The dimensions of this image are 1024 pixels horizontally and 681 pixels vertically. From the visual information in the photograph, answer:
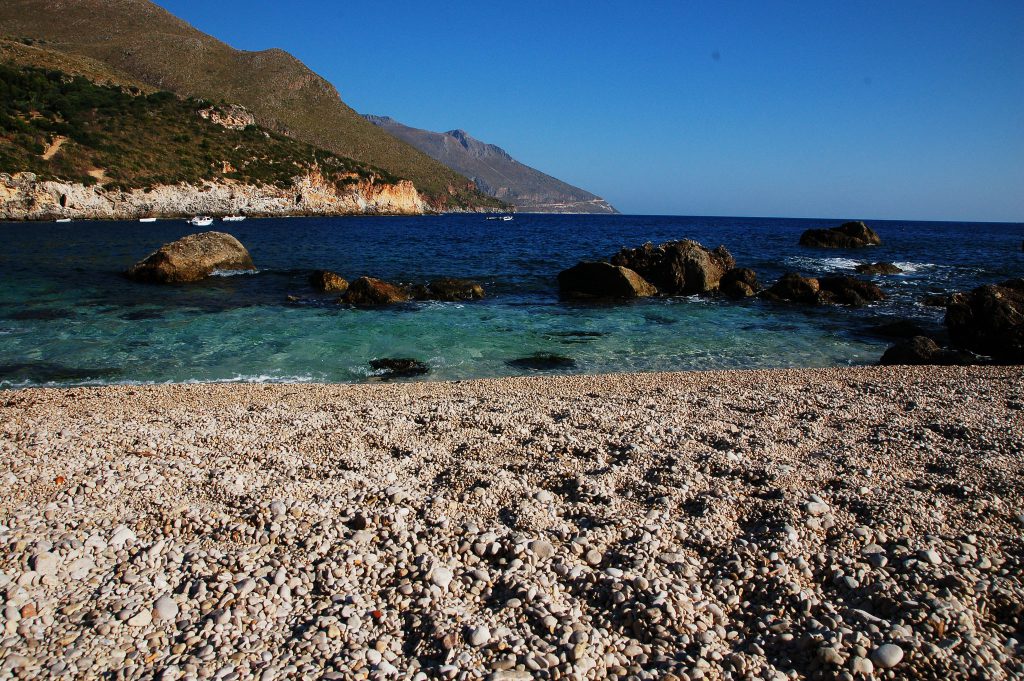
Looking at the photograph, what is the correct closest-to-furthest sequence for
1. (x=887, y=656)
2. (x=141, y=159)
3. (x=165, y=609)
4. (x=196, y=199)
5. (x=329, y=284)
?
(x=887, y=656), (x=165, y=609), (x=329, y=284), (x=141, y=159), (x=196, y=199)

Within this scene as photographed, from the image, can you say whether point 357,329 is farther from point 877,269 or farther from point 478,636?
point 877,269

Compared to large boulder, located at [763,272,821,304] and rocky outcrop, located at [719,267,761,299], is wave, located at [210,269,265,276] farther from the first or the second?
large boulder, located at [763,272,821,304]

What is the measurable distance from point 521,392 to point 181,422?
17.3ft

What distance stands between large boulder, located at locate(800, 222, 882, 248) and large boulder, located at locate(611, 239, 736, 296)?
34.1m

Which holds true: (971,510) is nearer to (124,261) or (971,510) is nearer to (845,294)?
(845,294)

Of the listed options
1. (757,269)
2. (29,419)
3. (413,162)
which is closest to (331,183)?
(413,162)

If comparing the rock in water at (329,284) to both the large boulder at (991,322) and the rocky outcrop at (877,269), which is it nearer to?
the large boulder at (991,322)

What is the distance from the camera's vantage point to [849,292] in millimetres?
22812

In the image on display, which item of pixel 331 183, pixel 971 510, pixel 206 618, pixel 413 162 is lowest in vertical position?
pixel 206 618

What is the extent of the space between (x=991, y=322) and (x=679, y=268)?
11.9 meters

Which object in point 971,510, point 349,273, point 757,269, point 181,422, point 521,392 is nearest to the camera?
point 971,510

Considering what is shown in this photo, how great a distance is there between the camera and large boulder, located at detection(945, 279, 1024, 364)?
558 inches

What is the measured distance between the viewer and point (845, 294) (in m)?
22.9

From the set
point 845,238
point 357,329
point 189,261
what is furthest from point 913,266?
point 189,261
